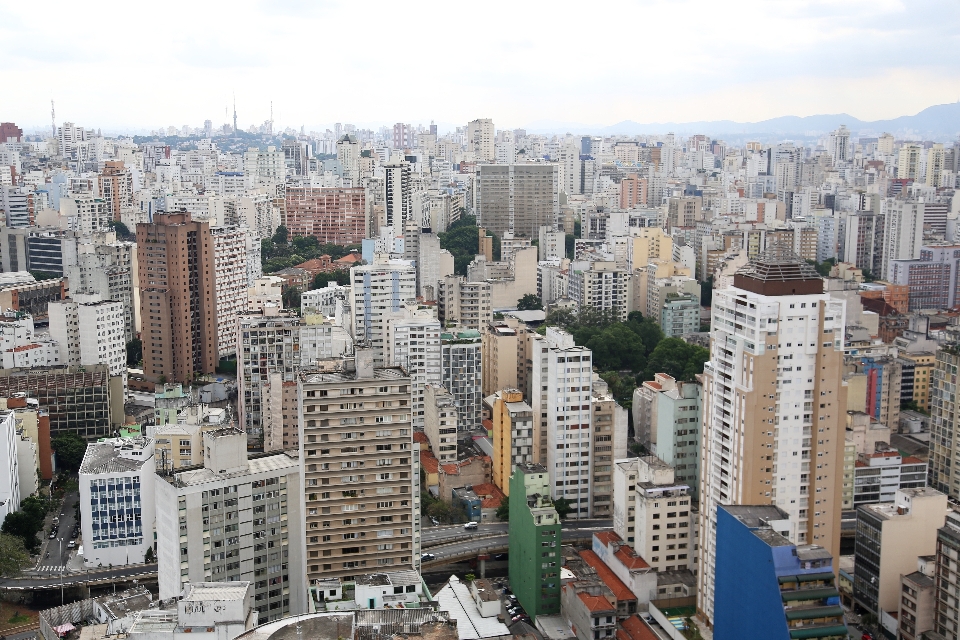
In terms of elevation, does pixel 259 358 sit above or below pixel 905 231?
below

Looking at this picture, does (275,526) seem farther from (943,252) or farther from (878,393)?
(943,252)

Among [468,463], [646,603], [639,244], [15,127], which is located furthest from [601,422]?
[15,127]

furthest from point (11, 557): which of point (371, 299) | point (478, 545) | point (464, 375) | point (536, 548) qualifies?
point (371, 299)

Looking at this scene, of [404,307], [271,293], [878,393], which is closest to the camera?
[878,393]

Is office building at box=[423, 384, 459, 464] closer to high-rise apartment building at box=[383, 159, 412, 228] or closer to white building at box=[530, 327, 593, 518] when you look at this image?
white building at box=[530, 327, 593, 518]

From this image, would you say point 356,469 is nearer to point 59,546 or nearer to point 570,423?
point 570,423

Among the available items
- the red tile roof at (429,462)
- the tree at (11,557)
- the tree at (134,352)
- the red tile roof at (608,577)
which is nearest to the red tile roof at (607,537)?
the red tile roof at (608,577)
